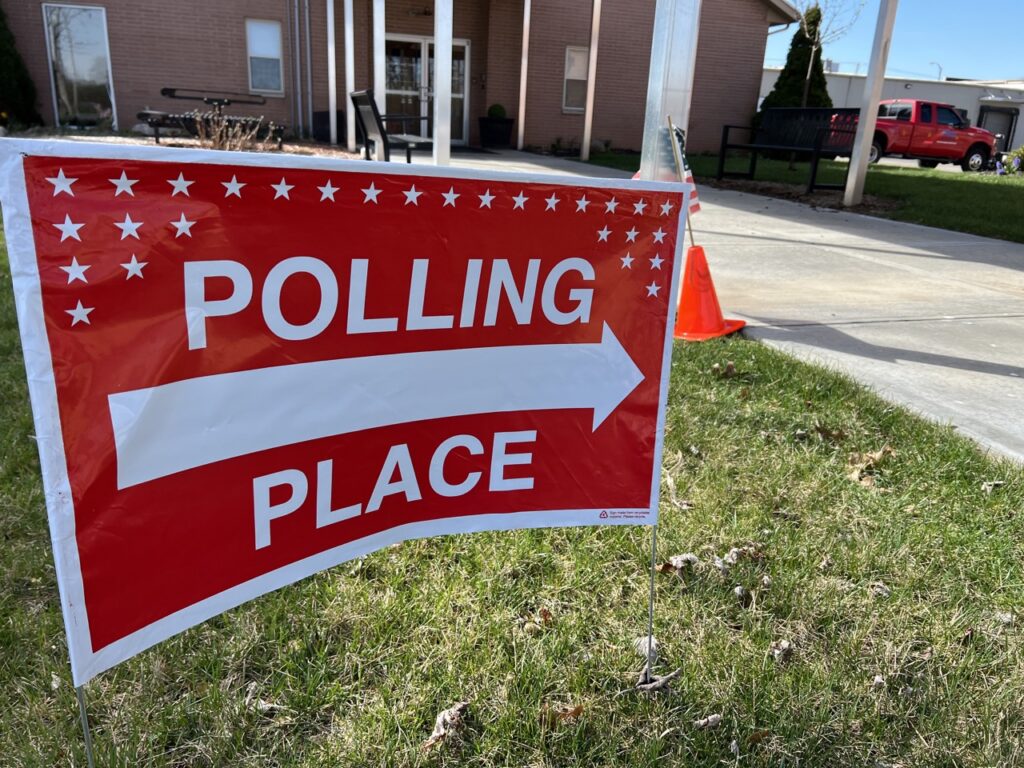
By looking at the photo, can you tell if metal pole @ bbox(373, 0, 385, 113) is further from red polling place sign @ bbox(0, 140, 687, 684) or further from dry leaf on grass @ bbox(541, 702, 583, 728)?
dry leaf on grass @ bbox(541, 702, 583, 728)

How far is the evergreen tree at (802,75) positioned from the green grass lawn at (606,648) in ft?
70.7

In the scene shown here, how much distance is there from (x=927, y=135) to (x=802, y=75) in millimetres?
4504

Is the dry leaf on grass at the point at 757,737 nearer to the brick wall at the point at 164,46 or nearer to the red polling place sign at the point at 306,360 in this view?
the red polling place sign at the point at 306,360

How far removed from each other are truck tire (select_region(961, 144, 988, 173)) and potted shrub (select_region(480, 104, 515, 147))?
14678 mm

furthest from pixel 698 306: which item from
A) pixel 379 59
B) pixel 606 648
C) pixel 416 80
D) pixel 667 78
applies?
pixel 416 80

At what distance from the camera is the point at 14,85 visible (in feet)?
54.6

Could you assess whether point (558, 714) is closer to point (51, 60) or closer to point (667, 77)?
point (667, 77)

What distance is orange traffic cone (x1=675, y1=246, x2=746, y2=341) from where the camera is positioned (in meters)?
4.98

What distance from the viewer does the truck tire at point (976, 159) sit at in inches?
936

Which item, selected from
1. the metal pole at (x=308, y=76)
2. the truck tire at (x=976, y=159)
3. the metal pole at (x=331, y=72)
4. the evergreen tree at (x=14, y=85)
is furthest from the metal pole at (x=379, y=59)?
the truck tire at (x=976, y=159)

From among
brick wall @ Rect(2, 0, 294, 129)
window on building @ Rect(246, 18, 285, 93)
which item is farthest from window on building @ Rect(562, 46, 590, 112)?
window on building @ Rect(246, 18, 285, 93)

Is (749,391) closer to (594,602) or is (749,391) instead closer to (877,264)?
(594,602)

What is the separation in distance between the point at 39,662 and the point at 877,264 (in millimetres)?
7719

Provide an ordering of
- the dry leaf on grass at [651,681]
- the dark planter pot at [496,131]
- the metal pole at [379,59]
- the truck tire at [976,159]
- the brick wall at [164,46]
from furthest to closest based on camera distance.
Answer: the truck tire at [976,159]
the dark planter pot at [496,131]
the brick wall at [164,46]
the metal pole at [379,59]
the dry leaf on grass at [651,681]
